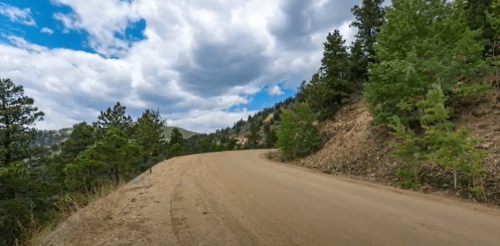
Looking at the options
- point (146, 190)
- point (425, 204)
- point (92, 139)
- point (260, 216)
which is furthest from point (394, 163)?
point (92, 139)

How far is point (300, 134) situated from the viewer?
21297mm

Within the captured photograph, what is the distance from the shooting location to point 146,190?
9539 mm

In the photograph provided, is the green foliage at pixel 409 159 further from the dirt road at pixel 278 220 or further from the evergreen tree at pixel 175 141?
the evergreen tree at pixel 175 141

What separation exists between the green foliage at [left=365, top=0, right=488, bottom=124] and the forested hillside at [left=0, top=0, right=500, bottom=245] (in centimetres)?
5

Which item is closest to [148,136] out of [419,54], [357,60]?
[357,60]

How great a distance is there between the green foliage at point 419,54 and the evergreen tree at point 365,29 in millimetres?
12212

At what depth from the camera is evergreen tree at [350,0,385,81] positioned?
89.1 feet

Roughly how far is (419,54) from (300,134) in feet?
33.9

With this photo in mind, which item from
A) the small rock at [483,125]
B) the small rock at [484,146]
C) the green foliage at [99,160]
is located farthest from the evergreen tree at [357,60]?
the green foliage at [99,160]

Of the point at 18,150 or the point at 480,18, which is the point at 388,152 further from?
the point at 18,150

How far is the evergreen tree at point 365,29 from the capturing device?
89.1 feet

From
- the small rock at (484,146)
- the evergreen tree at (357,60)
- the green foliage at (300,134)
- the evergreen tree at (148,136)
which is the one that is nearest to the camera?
the small rock at (484,146)

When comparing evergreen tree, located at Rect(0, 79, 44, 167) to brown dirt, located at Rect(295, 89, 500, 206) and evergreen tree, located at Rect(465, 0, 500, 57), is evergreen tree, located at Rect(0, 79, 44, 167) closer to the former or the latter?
brown dirt, located at Rect(295, 89, 500, 206)

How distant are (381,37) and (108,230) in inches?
664
